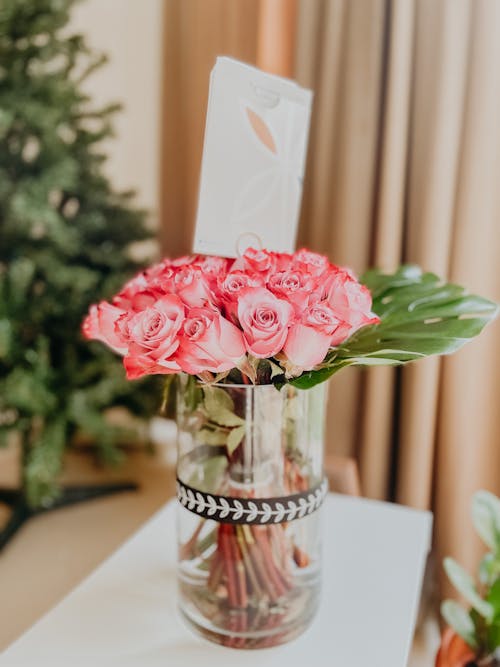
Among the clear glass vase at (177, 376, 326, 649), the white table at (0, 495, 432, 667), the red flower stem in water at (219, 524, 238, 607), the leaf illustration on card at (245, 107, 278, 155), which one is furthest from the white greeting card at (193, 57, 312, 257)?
the white table at (0, 495, 432, 667)

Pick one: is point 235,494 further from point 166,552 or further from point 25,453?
point 25,453

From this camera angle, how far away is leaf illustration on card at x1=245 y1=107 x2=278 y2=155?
2.35 feet

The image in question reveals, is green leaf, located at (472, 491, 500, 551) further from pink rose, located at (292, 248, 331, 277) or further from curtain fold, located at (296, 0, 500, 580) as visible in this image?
pink rose, located at (292, 248, 331, 277)

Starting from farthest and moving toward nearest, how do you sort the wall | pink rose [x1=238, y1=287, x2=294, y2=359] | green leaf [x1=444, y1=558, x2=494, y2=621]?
the wall
green leaf [x1=444, y1=558, x2=494, y2=621]
pink rose [x1=238, y1=287, x2=294, y2=359]

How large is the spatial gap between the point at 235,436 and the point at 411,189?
732 millimetres

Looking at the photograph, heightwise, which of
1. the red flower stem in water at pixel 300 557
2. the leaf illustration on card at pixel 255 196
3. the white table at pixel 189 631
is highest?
the leaf illustration on card at pixel 255 196

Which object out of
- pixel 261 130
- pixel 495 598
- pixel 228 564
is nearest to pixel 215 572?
pixel 228 564

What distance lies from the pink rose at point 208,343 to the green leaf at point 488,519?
0.54 meters

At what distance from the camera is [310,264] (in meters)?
0.61

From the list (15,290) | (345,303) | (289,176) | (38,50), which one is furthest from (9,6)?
(345,303)

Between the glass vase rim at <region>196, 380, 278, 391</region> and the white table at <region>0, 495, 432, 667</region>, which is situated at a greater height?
the glass vase rim at <region>196, 380, 278, 391</region>

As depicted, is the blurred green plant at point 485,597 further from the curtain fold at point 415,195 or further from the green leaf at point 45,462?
the green leaf at point 45,462

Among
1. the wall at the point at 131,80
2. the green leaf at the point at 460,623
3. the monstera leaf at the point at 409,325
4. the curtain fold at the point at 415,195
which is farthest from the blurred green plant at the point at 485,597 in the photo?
the wall at the point at 131,80

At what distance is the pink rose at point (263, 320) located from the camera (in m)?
0.55
